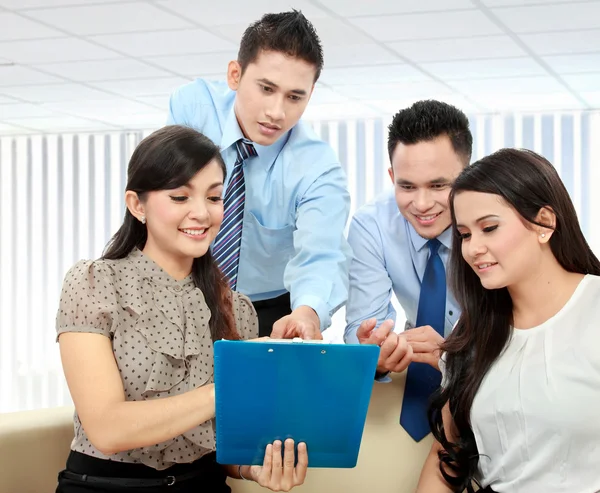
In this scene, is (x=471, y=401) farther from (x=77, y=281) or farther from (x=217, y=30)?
(x=217, y=30)

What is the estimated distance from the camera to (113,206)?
9414 millimetres

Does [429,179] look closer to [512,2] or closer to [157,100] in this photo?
[512,2]

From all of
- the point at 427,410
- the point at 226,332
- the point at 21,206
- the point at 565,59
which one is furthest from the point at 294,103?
the point at 21,206

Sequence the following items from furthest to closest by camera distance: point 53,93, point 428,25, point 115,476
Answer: point 53,93
point 428,25
point 115,476

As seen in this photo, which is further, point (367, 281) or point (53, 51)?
point (53, 51)

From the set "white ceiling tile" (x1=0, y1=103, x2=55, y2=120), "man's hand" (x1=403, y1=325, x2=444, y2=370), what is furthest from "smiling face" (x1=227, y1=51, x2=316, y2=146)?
"white ceiling tile" (x1=0, y1=103, x2=55, y2=120)

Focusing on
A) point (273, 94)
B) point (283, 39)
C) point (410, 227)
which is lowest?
point (410, 227)

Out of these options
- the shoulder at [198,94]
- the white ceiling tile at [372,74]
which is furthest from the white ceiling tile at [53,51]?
the shoulder at [198,94]

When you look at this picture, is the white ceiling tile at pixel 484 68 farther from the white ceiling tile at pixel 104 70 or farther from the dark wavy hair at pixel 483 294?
the dark wavy hair at pixel 483 294

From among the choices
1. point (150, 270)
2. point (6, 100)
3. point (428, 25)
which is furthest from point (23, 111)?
point (150, 270)

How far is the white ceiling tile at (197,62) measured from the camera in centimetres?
571

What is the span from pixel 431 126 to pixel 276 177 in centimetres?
51

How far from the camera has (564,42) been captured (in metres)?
5.39

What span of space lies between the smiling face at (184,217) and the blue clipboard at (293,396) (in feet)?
1.61
